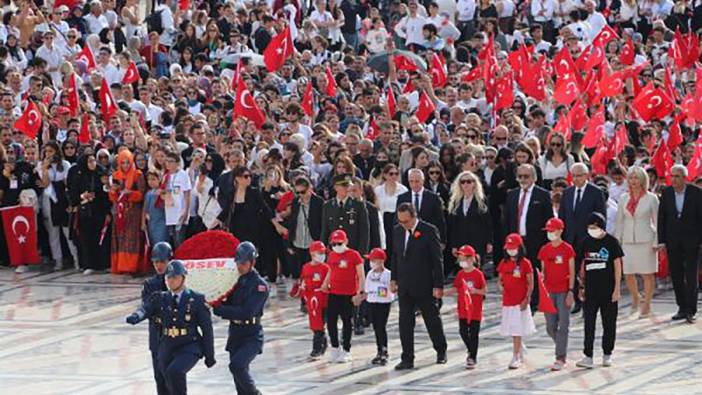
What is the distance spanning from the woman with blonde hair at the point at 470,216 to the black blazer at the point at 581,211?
154cm

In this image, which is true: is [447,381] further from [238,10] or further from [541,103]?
[238,10]

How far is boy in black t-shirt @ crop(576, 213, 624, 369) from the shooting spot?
65.3 ft

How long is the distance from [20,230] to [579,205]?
860cm

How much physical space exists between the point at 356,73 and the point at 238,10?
4646mm

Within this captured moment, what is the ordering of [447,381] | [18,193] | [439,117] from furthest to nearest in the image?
[439,117]
[18,193]
[447,381]

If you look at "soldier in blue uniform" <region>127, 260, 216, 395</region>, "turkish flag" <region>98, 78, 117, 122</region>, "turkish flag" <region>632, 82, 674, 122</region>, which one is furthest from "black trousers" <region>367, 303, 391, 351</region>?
"turkish flag" <region>98, 78, 117, 122</region>

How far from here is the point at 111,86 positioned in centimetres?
3061

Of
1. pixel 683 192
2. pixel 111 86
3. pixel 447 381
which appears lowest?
pixel 447 381

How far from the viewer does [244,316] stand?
17.9 m

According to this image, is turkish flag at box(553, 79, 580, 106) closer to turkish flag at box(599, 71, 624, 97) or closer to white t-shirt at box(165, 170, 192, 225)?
turkish flag at box(599, 71, 624, 97)

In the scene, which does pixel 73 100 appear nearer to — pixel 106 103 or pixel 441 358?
pixel 106 103

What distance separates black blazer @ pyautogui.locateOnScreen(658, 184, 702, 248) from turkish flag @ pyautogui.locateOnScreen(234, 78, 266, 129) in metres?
7.35

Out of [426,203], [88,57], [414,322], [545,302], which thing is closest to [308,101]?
[88,57]

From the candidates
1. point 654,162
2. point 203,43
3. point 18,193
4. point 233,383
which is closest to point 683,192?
point 654,162
